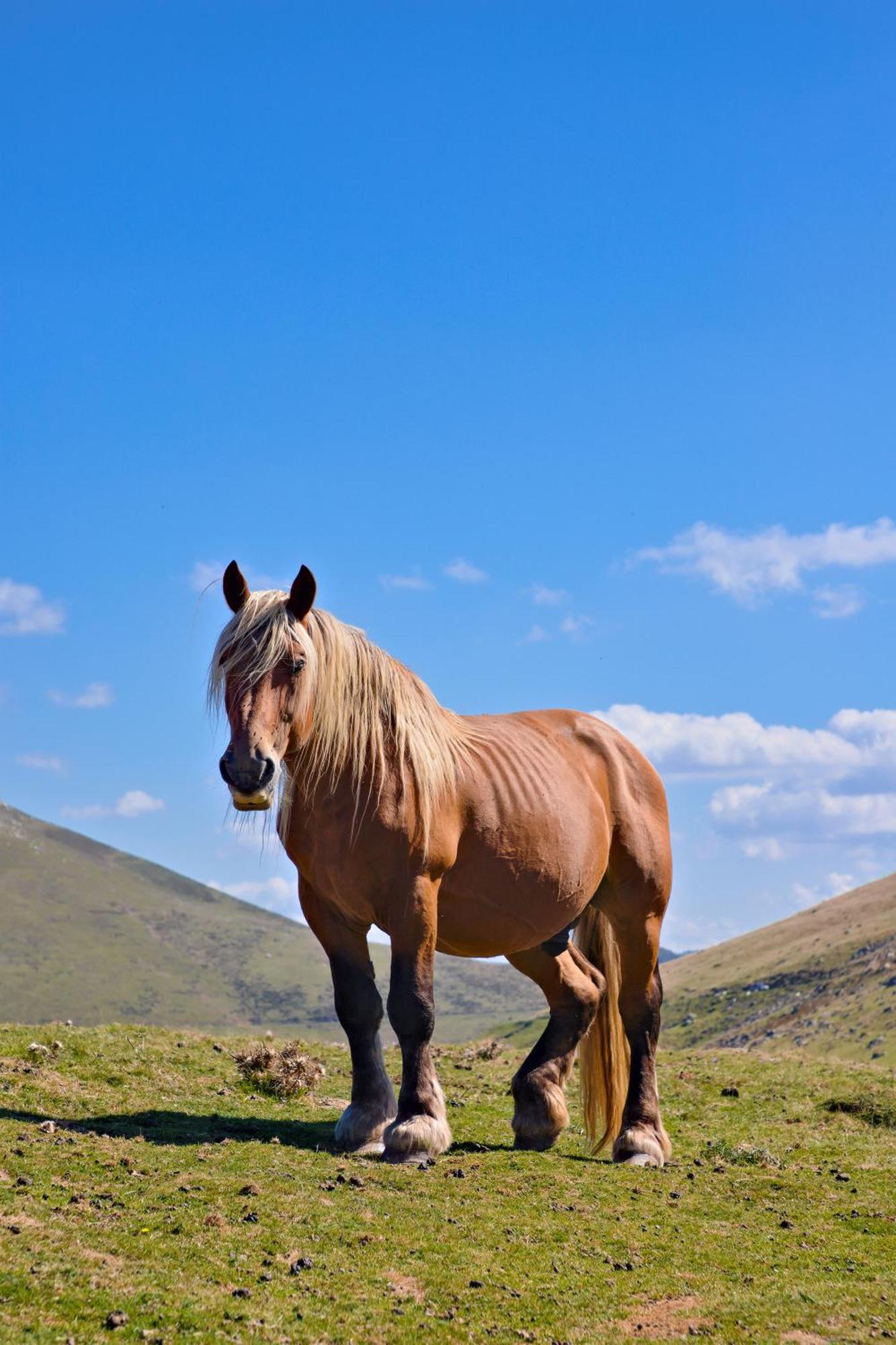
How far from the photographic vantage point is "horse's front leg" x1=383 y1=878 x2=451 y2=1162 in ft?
29.7

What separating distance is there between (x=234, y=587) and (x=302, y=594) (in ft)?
1.78

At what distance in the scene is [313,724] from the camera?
915cm

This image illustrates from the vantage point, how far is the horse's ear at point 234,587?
30.0 feet

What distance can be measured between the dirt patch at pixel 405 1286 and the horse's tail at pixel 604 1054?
4564mm

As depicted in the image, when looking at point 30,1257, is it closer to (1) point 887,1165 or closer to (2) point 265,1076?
(2) point 265,1076

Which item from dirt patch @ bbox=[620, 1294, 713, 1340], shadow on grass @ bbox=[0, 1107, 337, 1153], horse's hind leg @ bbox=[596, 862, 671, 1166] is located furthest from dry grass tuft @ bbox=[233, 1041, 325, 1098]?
dirt patch @ bbox=[620, 1294, 713, 1340]

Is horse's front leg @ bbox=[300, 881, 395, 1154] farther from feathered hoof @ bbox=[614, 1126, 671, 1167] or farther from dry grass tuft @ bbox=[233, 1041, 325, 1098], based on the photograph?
dry grass tuft @ bbox=[233, 1041, 325, 1098]

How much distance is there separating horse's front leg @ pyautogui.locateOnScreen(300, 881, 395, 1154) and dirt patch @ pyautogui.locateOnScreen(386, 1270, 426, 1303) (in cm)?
306

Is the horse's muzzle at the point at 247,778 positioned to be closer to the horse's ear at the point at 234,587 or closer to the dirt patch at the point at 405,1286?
the horse's ear at the point at 234,587

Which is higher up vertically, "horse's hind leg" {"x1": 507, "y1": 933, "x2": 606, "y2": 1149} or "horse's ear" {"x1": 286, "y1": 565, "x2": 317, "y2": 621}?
"horse's ear" {"x1": 286, "y1": 565, "x2": 317, "y2": 621}

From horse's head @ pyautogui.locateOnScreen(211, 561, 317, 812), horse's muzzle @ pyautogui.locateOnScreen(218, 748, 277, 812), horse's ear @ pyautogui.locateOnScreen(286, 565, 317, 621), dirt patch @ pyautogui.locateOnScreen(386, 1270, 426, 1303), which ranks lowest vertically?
dirt patch @ pyautogui.locateOnScreen(386, 1270, 426, 1303)

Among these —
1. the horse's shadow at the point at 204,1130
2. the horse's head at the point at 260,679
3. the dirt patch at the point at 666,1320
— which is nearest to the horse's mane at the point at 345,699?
the horse's head at the point at 260,679

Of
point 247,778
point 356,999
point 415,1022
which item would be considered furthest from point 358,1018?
point 247,778

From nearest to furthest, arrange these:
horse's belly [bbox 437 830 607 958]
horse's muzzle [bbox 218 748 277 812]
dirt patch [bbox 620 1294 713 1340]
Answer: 1. dirt patch [bbox 620 1294 713 1340]
2. horse's muzzle [bbox 218 748 277 812]
3. horse's belly [bbox 437 830 607 958]
